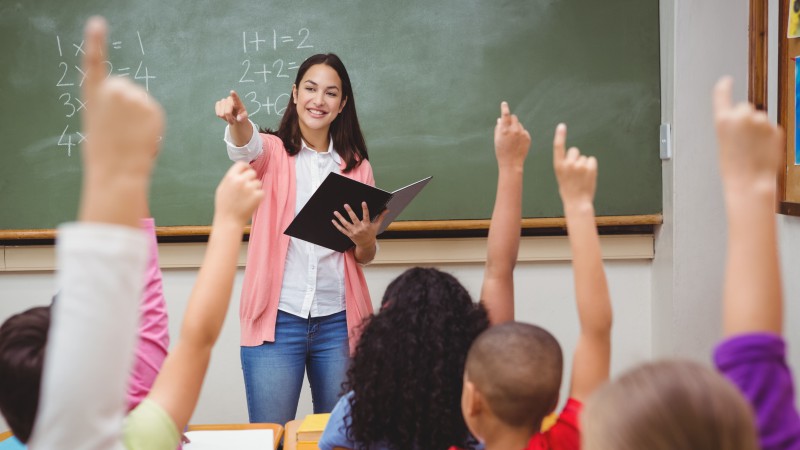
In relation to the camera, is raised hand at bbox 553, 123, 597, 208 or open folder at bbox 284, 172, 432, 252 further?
open folder at bbox 284, 172, 432, 252

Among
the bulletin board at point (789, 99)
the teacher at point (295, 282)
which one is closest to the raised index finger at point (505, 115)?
the teacher at point (295, 282)

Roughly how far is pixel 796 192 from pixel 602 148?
2.53 feet

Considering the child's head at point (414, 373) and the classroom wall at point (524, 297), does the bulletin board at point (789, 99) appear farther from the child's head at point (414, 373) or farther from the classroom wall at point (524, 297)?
the child's head at point (414, 373)

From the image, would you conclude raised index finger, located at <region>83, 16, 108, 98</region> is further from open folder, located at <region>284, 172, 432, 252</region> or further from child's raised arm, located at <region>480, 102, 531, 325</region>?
open folder, located at <region>284, 172, 432, 252</region>

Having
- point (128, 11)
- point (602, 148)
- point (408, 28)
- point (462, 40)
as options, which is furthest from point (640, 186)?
point (128, 11)

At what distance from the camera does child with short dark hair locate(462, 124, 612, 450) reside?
108cm

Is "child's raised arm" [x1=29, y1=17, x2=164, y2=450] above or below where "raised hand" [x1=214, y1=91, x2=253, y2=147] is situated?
below

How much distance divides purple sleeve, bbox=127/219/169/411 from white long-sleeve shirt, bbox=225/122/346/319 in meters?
1.01

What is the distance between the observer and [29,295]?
309cm

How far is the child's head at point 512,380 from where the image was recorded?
1136mm

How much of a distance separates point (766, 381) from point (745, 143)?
25 cm

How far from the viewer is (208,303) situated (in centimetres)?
97

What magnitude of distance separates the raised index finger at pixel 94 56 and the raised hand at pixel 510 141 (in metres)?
0.96

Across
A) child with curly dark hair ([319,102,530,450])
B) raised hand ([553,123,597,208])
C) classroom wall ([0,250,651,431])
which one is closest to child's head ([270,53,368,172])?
classroom wall ([0,250,651,431])
